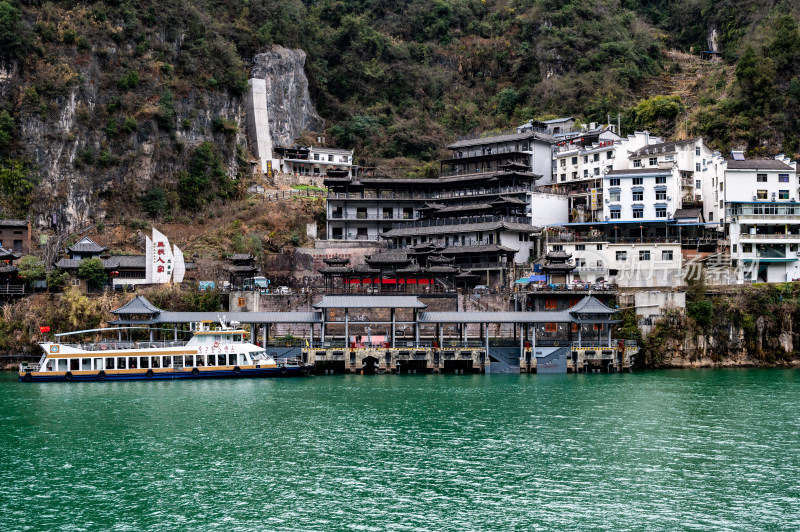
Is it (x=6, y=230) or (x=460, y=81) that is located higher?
(x=460, y=81)

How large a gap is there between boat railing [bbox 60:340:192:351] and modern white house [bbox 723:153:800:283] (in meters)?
48.5

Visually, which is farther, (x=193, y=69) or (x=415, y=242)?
(x=193, y=69)

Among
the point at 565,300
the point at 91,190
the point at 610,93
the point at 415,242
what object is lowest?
the point at 565,300

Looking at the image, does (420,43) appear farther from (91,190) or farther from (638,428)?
(638,428)

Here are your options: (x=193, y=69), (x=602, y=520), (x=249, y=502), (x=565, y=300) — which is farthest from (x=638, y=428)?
(x=193, y=69)

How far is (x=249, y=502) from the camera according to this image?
99.6 feet

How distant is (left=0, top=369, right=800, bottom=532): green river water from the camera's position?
2897 cm

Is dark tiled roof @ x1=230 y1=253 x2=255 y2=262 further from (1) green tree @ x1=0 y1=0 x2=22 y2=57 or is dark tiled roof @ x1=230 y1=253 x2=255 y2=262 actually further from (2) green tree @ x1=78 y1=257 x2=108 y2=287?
(1) green tree @ x1=0 y1=0 x2=22 y2=57

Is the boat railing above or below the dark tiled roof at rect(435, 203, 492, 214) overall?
below

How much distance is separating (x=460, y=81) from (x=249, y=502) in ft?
329

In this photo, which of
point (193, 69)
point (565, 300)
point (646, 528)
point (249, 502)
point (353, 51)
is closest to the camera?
point (646, 528)

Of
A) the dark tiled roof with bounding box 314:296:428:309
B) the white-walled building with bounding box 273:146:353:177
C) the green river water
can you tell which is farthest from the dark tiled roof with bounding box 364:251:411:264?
the white-walled building with bounding box 273:146:353:177

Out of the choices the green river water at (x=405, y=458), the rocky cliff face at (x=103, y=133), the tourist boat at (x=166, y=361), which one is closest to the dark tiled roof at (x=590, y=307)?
the green river water at (x=405, y=458)

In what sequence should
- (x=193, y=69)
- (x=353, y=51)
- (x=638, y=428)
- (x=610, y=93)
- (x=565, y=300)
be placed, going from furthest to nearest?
(x=353, y=51) → (x=610, y=93) → (x=193, y=69) → (x=565, y=300) → (x=638, y=428)
